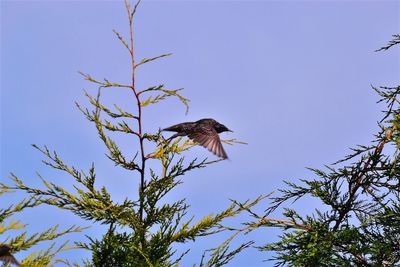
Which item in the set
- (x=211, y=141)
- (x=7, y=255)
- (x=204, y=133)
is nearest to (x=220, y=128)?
(x=204, y=133)

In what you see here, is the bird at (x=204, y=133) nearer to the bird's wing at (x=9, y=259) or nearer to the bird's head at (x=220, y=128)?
the bird's head at (x=220, y=128)

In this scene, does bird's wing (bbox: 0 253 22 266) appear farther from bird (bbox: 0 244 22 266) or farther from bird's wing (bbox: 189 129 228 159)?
bird's wing (bbox: 189 129 228 159)

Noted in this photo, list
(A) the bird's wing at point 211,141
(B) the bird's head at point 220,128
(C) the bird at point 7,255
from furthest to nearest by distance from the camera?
(B) the bird's head at point 220,128
(A) the bird's wing at point 211,141
(C) the bird at point 7,255

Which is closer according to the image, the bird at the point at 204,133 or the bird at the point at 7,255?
the bird at the point at 7,255

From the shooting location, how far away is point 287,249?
593cm

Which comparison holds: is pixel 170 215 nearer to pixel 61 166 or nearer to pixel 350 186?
pixel 61 166

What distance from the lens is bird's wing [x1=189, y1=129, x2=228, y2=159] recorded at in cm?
779

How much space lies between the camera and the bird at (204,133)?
7.85 metres

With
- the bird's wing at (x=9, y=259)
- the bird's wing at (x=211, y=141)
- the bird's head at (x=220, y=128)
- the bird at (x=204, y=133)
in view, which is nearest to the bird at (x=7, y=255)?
the bird's wing at (x=9, y=259)

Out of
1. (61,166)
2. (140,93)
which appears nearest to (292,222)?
(140,93)

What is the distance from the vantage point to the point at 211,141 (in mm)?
8062

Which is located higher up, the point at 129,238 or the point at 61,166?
the point at 61,166

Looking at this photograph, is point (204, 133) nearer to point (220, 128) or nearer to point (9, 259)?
point (220, 128)

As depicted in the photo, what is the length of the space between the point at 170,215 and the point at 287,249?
1232 mm
